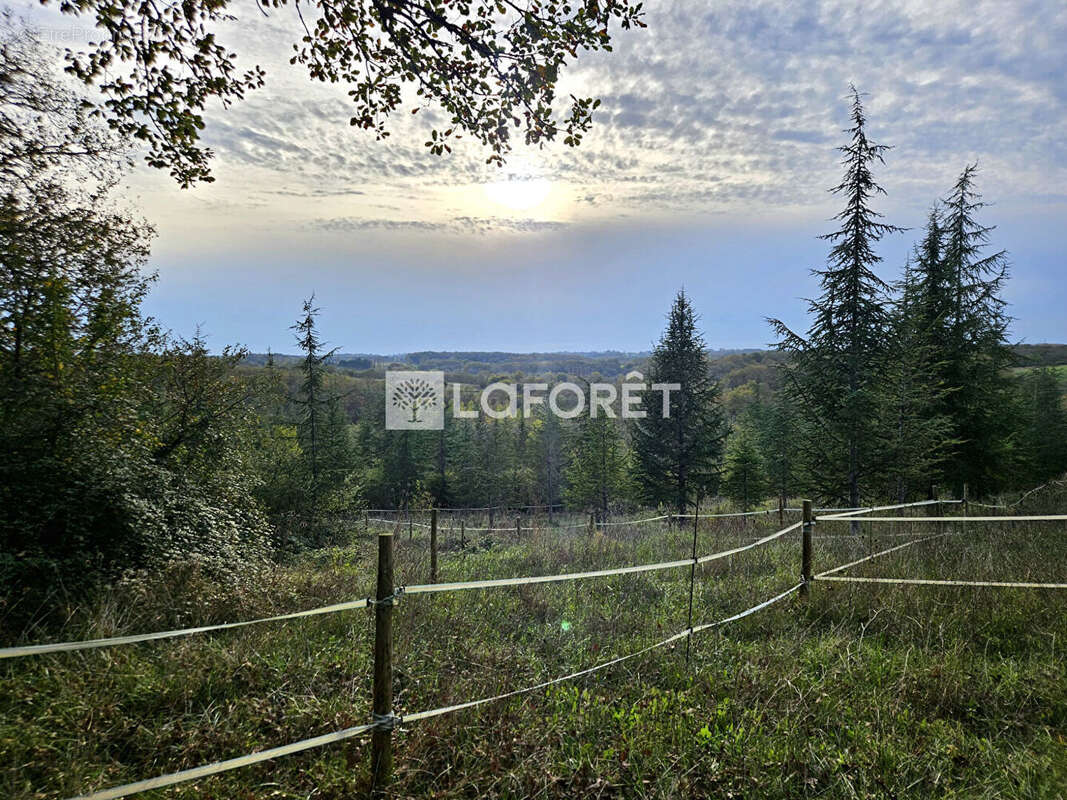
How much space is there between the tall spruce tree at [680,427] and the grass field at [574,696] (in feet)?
50.6

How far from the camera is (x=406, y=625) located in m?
4.73

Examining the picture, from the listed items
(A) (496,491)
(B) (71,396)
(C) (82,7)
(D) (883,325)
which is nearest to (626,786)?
(C) (82,7)

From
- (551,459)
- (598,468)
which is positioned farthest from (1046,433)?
(551,459)

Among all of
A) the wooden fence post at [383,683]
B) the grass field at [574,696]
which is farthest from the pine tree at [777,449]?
the wooden fence post at [383,683]

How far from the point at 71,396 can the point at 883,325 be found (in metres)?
15.1

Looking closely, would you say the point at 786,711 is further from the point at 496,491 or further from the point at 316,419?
the point at 496,491

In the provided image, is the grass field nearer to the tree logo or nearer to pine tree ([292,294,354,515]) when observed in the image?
pine tree ([292,294,354,515])

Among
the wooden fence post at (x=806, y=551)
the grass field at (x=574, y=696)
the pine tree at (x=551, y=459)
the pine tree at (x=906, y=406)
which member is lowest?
the pine tree at (x=551, y=459)

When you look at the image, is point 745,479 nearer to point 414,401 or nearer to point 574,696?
point 574,696

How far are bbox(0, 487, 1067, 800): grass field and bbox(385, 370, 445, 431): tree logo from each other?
35.3 metres

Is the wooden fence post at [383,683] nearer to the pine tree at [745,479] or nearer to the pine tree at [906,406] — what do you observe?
the pine tree at [906,406]

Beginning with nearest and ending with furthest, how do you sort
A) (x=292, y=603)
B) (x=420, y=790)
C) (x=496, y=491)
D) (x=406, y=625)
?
1. (x=420, y=790)
2. (x=406, y=625)
3. (x=292, y=603)
4. (x=496, y=491)

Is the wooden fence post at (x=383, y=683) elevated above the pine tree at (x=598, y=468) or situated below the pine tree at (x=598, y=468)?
above

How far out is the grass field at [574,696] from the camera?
2.89 meters
